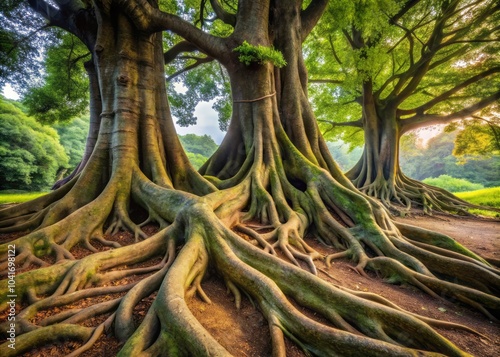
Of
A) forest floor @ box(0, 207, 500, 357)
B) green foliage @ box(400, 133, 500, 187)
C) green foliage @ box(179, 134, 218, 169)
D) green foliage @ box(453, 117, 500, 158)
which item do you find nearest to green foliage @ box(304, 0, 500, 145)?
green foliage @ box(453, 117, 500, 158)

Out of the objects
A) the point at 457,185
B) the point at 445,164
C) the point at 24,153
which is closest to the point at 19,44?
the point at 24,153

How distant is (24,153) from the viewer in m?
20.7

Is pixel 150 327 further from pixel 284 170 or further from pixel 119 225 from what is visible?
pixel 284 170

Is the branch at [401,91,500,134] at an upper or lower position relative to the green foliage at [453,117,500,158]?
upper

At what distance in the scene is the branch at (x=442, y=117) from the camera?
8773mm

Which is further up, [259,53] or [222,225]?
[259,53]

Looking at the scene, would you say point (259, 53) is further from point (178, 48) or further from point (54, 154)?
point (54, 154)

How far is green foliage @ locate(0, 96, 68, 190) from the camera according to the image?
64.8ft

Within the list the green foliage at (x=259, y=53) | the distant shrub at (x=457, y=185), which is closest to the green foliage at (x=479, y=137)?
the green foliage at (x=259, y=53)

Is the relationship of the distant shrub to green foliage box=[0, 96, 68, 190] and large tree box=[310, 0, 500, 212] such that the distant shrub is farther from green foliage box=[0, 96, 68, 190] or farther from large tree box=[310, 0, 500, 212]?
green foliage box=[0, 96, 68, 190]

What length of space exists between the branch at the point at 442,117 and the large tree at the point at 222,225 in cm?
801

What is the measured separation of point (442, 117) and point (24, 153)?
108 feet

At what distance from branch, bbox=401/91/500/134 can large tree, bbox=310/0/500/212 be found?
42mm

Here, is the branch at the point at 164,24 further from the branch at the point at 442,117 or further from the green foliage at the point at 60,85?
the branch at the point at 442,117
